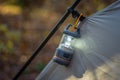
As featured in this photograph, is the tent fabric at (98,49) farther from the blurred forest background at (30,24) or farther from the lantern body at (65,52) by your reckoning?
the blurred forest background at (30,24)

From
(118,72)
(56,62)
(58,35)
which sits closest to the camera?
(118,72)

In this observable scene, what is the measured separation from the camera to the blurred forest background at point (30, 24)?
16.6ft

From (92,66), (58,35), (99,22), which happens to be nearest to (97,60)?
(92,66)

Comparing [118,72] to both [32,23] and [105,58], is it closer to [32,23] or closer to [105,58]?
[105,58]

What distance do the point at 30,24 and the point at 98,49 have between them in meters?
3.32

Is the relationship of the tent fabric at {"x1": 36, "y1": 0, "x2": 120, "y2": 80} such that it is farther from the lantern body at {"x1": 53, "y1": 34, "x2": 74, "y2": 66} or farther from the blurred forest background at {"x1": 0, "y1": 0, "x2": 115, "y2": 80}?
the blurred forest background at {"x1": 0, "y1": 0, "x2": 115, "y2": 80}

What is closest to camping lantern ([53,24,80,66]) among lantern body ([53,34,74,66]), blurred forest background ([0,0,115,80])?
lantern body ([53,34,74,66])

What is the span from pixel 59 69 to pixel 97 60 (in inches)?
18.3

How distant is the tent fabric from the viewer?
2349 millimetres

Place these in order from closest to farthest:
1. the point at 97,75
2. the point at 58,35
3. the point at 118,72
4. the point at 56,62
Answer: the point at 118,72 → the point at 97,75 → the point at 56,62 → the point at 58,35

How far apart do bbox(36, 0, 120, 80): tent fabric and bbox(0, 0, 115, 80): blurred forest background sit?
226cm

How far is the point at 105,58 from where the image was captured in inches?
94.5

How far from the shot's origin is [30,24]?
5.64 m

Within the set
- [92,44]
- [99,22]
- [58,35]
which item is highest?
[99,22]
